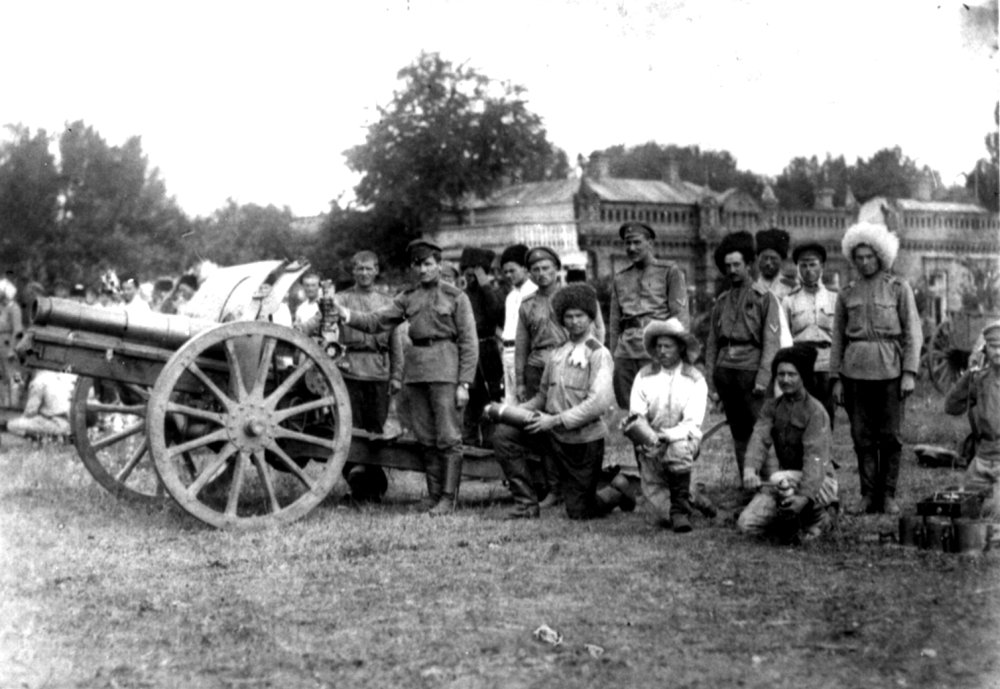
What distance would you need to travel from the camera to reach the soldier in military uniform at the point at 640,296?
8359 millimetres

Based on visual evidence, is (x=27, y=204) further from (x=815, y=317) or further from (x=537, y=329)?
(x=815, y=317)

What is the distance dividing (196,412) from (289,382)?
602 mm

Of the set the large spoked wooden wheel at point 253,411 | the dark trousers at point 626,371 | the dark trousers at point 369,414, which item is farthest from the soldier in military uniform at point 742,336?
the large spoked wooden wheel at point 253,411

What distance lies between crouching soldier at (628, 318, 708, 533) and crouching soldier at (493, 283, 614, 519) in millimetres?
297

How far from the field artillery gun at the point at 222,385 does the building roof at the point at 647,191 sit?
20832 millimetres

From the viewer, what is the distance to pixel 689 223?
30.3 meters

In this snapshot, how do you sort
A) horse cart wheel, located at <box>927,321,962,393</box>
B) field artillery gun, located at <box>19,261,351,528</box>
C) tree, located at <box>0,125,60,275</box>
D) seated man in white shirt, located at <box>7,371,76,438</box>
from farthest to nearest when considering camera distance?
tree, located at <box>0,125,60,275</box> → horse cart wheel, located at <box>927,321,962,393</box> → seated man in white shirt, located at <box>7,371,76,438</box> → field artillery gun, located at <box>19,261,351,528</box>

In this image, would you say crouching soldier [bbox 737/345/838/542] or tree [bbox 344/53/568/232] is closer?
crouching soldier [bbox 737/345/838/542]

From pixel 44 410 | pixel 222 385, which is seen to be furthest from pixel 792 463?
pixel 44 410

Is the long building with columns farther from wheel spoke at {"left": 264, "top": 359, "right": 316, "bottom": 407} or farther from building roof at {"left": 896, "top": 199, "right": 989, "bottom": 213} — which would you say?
wheel spoke at {"left": 264, "top": 359, "right": 316, "bottom": 407}

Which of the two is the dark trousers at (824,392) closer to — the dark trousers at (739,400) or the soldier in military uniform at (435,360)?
the dark trousers at (739,400)

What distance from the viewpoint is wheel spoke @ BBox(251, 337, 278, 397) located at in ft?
24.1

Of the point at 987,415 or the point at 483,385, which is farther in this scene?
the point at 483,385

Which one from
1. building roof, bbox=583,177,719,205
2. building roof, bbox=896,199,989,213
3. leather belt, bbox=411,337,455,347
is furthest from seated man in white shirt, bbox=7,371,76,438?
building roof, bbox=583,177,719,205
